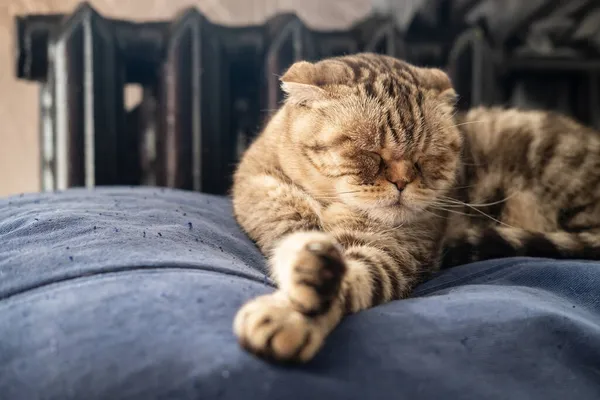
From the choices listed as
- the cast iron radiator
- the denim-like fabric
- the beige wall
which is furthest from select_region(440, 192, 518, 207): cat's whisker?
the beige wall

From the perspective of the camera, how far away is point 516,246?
0.94 meters

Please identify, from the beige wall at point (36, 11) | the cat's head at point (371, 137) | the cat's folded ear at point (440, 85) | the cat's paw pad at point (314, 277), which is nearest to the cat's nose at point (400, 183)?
the cat's head at point (371, 137)

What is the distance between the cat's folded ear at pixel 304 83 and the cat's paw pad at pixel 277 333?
1.72 ft

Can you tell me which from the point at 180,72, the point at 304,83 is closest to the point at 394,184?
the point at 304,83

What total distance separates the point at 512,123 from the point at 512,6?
779 mm

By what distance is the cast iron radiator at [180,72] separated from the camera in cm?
153

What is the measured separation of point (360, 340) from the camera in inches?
19.7

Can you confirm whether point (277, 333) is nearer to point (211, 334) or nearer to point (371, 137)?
point (211, 334)

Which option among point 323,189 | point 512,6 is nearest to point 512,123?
point 323,189

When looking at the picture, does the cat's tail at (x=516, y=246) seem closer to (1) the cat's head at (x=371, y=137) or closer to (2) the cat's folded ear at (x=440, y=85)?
(1) the cat's head at (x=371, y=137)

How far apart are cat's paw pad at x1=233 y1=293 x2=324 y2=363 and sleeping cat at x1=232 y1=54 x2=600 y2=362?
0.60ft


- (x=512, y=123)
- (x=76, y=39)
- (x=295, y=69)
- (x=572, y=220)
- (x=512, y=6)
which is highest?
(x=512, y=6)

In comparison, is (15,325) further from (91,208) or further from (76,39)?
(76,39)

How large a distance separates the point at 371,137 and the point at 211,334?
0.49 m
